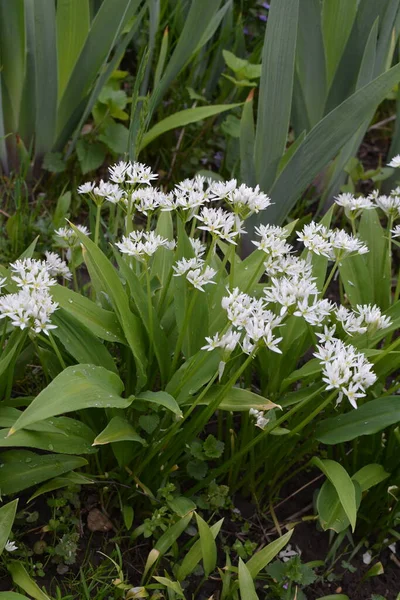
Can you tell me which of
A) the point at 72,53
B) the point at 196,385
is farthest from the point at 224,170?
the point at 196,385

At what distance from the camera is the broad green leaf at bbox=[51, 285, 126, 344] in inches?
63.4

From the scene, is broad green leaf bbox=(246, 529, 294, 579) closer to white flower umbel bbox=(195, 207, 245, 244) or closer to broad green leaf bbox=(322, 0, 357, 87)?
white flower umbel bbox=(195, 207, 245, 244)

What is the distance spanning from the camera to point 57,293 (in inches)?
63.4

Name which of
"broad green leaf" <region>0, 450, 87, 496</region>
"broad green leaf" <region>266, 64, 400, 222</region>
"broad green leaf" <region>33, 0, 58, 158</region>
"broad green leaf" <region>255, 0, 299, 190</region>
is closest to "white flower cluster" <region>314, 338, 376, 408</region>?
"broad green leaf" <region>0, 450, 87, 496</region>

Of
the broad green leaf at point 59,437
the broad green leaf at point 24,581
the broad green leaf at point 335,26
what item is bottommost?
the broad green leaf at point 24,581

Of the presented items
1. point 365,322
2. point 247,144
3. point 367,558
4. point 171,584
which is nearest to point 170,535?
point 171,584

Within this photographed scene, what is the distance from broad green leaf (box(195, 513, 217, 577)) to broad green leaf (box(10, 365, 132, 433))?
0.33 meters

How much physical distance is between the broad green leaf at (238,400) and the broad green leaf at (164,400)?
0.12m

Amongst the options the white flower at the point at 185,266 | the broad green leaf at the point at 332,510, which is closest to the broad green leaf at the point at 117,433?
the white flower at the point at 185,266

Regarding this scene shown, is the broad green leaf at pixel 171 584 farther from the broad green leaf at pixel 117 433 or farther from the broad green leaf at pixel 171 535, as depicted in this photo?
the broad green leaf at pixel 117 433

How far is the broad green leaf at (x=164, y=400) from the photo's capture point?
1395mm

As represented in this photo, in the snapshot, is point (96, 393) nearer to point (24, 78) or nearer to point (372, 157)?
point (24, 78)

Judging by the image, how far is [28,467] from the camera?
157cm

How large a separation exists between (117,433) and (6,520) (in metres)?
0.29
